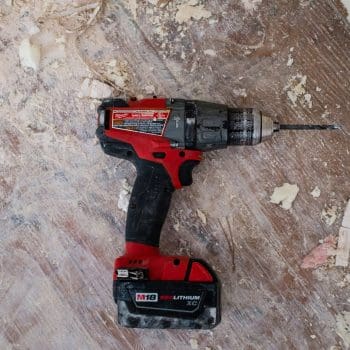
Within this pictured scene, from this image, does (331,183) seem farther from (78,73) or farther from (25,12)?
(25,12)

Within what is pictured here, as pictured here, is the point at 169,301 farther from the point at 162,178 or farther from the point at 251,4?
the point at 251,4

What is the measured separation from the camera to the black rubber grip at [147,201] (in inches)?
68.9

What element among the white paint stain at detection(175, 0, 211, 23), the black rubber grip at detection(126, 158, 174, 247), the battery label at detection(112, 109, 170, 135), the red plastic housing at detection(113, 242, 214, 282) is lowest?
the red plastic housing at detection(113, 242, 214, 282)

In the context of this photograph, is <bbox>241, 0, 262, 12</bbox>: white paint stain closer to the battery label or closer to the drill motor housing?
the drill motor housing

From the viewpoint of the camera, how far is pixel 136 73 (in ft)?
6.33

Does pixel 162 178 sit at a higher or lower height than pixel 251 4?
lower

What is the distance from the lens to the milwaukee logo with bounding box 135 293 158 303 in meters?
1.72

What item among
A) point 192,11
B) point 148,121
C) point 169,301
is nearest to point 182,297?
point 169,301

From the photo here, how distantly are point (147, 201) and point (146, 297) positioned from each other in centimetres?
32

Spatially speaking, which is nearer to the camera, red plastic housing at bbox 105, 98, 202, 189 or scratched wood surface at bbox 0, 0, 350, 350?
red plastic housing at bbox 105, 98, 202, 189

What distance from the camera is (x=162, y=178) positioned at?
5.74 feet

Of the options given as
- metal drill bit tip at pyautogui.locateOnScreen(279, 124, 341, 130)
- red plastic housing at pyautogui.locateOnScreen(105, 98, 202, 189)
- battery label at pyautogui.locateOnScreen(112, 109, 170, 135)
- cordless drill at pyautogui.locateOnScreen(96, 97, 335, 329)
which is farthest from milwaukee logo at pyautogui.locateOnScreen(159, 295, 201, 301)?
metal drill bit tip at pyautogui.locateOnScreen(279, 124, 341, 130)

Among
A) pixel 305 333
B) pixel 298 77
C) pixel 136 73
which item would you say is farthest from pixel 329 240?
pixel 136 73

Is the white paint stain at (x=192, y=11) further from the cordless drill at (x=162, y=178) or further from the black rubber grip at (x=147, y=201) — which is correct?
the black rubber grip at (x=147, y=201)
